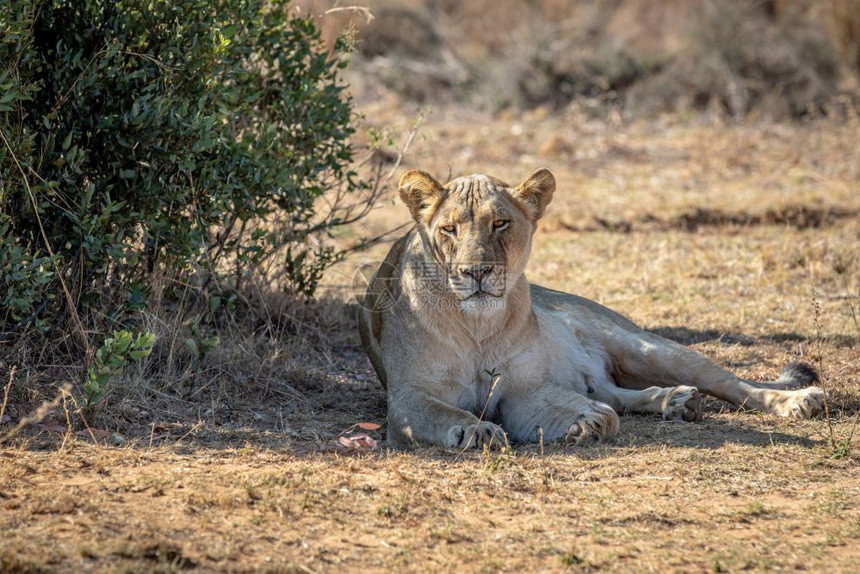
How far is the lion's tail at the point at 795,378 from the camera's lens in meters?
5.81

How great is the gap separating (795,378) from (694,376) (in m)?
0.57

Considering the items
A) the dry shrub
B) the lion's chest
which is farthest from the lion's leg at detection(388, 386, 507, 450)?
the dry shrub

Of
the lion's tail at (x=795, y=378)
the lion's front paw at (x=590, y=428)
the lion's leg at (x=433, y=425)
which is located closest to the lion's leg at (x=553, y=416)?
the lion's front paw at (x=590, y=428)

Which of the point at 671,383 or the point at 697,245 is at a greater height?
the point at 697,245

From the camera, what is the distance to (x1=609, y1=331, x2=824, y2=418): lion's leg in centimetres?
550

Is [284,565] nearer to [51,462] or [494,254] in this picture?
[51,462]

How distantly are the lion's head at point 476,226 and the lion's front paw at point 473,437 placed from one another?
63 centimetres

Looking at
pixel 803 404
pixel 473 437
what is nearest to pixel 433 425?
pixel 473 437

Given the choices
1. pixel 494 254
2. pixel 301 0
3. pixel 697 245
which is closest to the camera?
pixel 494 254

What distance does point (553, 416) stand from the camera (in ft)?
16.6

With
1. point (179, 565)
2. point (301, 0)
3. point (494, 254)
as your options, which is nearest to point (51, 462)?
point (179, 565)

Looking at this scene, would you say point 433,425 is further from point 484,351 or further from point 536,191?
point 536,191

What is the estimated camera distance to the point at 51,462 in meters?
4.35

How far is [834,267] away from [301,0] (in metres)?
6.05
